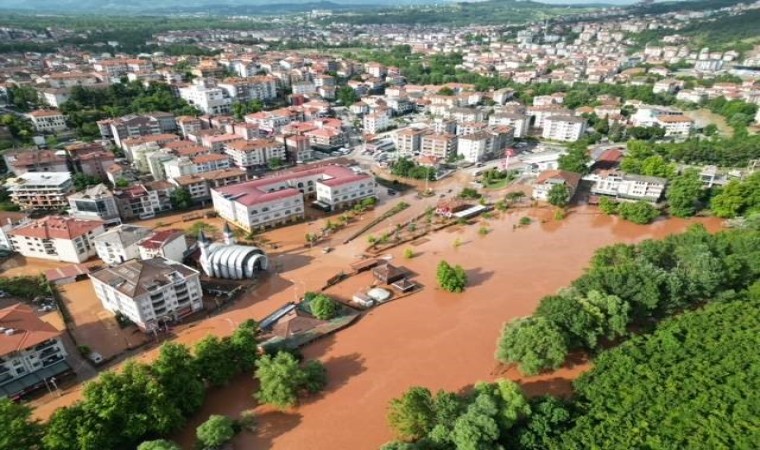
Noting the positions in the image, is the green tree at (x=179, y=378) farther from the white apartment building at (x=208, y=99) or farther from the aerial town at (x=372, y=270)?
the white apartment building at (x=208, y=99)

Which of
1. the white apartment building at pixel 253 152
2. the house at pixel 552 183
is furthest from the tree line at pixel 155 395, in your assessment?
the white apartment building at pixel 253 152

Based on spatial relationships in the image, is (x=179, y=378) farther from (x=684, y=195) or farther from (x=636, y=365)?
(x=684, y=195)

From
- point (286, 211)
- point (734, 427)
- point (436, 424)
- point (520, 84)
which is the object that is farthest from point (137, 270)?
point (520, 84)

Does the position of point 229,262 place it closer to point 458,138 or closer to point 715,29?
point 458,138

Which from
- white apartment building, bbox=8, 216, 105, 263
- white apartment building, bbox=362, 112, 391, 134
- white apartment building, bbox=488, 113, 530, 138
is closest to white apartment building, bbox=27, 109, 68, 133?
white apartment building, bbox=8, 216, 105, 263

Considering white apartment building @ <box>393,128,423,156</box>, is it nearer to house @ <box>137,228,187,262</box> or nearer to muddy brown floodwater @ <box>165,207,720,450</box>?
muddy brown floodwater @ <box>165,207,720,450</box>
